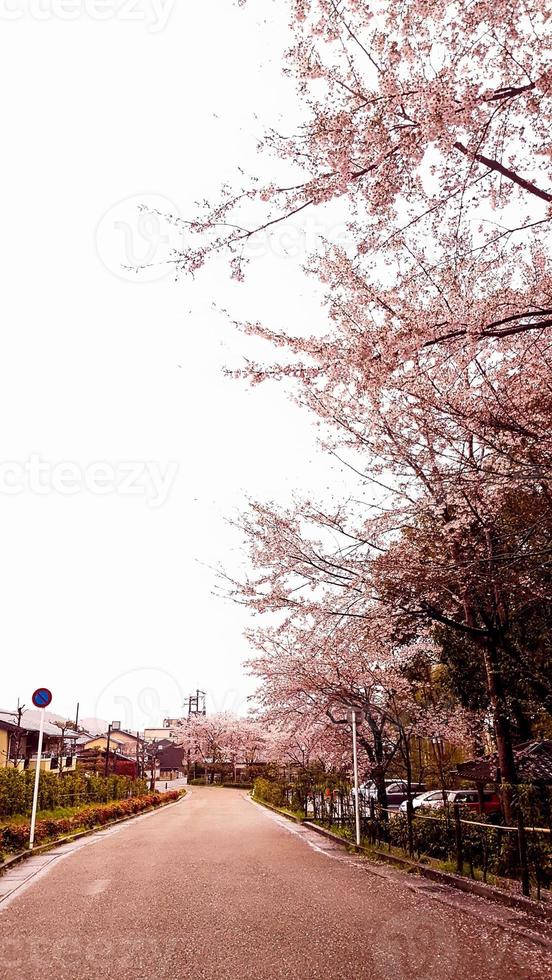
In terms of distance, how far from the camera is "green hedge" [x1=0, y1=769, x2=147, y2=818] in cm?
1700

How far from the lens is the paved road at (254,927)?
421 cm

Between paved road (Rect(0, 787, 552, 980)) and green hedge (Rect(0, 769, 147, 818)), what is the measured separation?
8.97m

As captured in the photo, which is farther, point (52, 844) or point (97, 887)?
point (52, 844)

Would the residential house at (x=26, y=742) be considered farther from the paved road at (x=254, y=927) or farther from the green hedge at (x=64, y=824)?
the paved road at (x=254, y=927)

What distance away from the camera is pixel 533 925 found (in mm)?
5383

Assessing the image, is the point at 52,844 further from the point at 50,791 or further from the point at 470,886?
the point at 470,886

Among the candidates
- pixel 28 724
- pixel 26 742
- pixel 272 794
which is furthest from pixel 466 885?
pixel 26 742

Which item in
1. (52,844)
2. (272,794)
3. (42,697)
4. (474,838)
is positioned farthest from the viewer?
(272,794)

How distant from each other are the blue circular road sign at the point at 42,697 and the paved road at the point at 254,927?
3.04 m

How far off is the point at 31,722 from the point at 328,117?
38939mm

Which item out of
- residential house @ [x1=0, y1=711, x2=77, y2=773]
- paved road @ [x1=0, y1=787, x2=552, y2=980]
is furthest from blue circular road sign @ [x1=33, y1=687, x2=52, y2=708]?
residential house @ [x1=0, y1=711, x2=77, y2=773]

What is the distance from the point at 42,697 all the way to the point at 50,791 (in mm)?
9556

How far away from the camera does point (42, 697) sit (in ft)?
38.7

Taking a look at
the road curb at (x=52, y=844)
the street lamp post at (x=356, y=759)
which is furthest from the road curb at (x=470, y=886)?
the road curb at (x=52, y=844)
